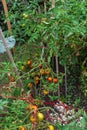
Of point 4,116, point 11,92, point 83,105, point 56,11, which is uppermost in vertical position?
point 56,11

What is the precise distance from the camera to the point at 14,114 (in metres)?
1.94

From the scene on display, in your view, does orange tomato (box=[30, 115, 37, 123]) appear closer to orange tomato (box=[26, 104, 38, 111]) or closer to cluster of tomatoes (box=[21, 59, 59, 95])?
orange tomato (box=[26, 104, 38, 111])

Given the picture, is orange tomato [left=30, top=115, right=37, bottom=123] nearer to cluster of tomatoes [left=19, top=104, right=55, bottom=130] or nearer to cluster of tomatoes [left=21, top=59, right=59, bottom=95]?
cluster of tomatoes [left=19, top=104, right=55, bottom=130]

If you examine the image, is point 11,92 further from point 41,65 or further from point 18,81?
point 41,65

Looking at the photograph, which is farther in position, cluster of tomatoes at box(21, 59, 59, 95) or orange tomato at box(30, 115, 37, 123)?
cluster of tomatoes at box(21, 59, 59, 95)

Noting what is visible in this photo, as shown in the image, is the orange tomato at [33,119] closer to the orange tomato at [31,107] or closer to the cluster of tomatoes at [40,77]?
the orange tomato at [31,107]

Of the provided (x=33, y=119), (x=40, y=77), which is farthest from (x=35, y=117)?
(x=40, y=77)

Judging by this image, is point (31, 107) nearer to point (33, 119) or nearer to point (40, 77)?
point (33, 119)

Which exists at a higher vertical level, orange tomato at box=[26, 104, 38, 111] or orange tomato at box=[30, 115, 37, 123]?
orange tomato at box=[26, 104, 38, 111]

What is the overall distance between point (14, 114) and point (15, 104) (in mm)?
111

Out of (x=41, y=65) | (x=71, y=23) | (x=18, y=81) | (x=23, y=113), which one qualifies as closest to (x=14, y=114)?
(x=23, y=113)

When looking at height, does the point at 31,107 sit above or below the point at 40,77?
above

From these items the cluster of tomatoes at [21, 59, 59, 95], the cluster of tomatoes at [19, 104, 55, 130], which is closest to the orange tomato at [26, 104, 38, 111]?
the cluster of tomatoes at [19, 104, 55, 130]

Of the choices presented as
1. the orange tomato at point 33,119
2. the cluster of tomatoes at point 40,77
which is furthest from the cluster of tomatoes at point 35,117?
the cluster of tomatoes at point 40,77
